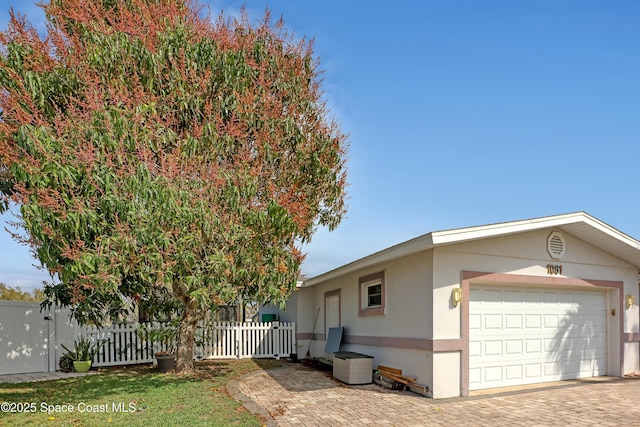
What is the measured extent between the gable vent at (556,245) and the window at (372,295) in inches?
144

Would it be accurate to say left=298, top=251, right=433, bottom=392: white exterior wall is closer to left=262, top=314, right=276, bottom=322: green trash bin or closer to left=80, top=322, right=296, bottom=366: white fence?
left=80, top=322, right=296, bottom=366: white fence

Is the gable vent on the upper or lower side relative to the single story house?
upper

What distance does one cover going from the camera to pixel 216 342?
1393 centimetres

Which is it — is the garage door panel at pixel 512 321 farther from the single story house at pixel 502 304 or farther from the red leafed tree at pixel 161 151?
the red leafed tree at pixel 161 151

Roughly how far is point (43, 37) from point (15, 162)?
2.95m

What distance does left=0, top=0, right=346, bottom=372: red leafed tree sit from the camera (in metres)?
7.08

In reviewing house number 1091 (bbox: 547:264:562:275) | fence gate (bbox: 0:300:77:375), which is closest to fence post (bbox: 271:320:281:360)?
fence gate (bbox: 0:300:77:375)

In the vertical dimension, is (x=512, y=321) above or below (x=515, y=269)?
below

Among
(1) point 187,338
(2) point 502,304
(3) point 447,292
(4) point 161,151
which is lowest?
(1) point 187,338

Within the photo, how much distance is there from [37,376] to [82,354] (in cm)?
107

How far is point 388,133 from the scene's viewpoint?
38.0ft

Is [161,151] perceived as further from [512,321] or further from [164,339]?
[512,321]

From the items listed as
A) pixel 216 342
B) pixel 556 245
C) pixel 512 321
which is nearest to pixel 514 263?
pixel 512 321

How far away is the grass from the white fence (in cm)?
112
